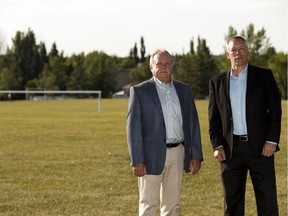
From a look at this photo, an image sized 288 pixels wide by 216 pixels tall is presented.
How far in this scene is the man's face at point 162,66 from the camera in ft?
15.4

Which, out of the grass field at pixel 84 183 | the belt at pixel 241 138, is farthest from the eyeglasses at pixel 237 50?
the grass field at pixel 84 183

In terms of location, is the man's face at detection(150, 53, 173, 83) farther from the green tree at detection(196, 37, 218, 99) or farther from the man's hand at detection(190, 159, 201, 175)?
the green tree at detection(196, 37, 218, 99)

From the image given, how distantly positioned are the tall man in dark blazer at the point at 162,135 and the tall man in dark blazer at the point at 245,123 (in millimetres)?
301

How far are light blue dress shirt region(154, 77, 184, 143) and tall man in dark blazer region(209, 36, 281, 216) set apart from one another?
438mm

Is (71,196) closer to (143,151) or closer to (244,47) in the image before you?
(143,151)

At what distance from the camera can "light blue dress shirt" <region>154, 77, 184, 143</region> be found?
4.77 meters

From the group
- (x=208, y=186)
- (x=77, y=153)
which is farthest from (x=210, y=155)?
(x=208, y=186)

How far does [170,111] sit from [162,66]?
40 cm

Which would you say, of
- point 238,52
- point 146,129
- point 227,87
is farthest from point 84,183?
point 238,52

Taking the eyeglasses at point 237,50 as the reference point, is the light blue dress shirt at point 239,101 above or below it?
below

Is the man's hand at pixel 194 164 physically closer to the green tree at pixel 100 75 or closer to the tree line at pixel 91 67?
the tree line at pixel 91 67

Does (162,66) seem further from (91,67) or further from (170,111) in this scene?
(91,67)

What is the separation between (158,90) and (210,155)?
24.8 ft

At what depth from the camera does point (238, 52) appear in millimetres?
4891
